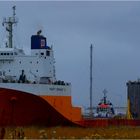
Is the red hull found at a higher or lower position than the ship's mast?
lower

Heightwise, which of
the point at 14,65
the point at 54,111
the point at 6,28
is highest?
the point at 6,28

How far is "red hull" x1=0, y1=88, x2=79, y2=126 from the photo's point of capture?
34219 millimetres

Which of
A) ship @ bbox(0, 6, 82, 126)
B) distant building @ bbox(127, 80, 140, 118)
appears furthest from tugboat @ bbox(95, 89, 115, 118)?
ship @ bbox(0, 6, 82, 126)

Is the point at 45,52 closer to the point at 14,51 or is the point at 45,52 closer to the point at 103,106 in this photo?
Answer: the point at 14,51

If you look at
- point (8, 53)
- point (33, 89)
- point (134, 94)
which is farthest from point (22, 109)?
point (134, 94)

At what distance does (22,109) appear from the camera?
3475cm

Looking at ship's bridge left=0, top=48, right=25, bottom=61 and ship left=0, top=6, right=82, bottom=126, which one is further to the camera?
ship's bridge left=0, top=48, right=25, bottom=61

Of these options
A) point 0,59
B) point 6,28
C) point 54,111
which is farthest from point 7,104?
point 6,28

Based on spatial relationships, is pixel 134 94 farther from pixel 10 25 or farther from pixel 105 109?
pixel 10 25

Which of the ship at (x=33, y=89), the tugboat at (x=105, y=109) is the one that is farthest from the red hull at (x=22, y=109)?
the tugboat at (x=105, y=109)

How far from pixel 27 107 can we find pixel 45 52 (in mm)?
7430

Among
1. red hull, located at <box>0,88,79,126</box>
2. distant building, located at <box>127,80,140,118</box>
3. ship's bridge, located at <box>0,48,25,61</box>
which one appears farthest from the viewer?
distant building, located at <box>127,80,140,118</box>

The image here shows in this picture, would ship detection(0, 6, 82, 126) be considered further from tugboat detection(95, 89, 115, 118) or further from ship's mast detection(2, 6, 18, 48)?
tugboat detection(95, 89, 115, 118)

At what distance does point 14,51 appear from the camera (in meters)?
40.6
